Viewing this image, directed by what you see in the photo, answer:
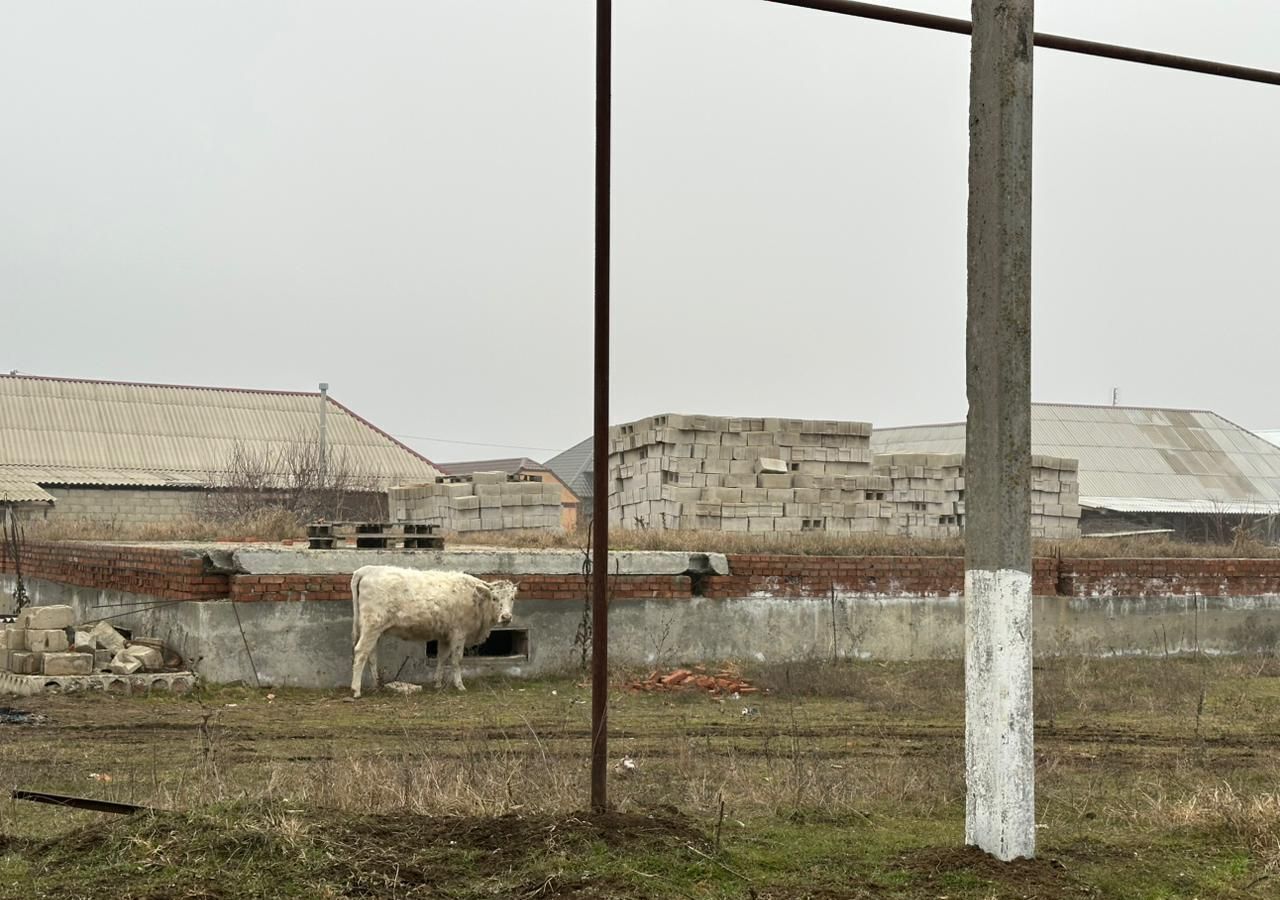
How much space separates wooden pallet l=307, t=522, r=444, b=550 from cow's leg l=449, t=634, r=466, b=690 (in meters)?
1.95

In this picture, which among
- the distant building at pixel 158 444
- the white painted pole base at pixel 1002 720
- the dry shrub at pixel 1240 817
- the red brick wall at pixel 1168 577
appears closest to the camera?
the white painted pole base at pixel 1002 720

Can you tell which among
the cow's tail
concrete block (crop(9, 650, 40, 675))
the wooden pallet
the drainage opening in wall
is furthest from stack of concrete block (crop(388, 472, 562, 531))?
concrete block (crop(9, 650, 40, 675))

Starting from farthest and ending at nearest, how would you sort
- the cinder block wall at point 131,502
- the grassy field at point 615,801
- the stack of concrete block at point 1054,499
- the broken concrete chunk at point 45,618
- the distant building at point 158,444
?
the distant building at point 158,444 < the cinder block wall at point 131,502 < the stack of concrete block at point 1054,499 < the broken concrete chunk at point 45,618 < the grassy field at point 615,801

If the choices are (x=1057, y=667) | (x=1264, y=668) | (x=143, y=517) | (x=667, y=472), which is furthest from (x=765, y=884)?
(x=143, y=517)

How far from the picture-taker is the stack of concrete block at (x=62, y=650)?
14.4 meters

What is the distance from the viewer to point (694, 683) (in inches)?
632

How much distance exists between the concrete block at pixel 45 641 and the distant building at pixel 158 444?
26.5 meters

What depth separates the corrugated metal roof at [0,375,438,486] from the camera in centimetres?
4533

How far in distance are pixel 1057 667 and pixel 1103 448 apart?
37.4 m

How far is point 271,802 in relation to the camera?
692 cm

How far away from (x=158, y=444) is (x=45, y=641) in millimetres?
34780

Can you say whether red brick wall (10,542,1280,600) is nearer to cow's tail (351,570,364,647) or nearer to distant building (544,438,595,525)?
cow's tail (351,570,364,647)

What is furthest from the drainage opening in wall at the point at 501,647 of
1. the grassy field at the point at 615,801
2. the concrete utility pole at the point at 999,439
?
the concrete utility pole at the point at 999,439

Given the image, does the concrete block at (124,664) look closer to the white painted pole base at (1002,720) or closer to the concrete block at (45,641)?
the concrete block at (45,641)
